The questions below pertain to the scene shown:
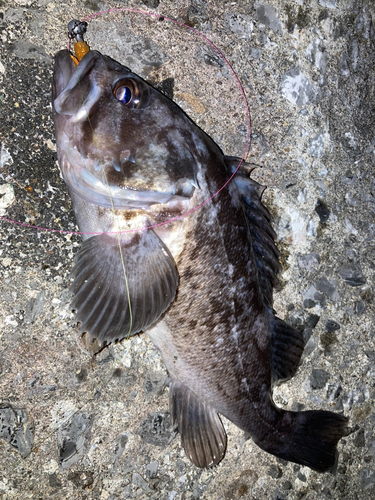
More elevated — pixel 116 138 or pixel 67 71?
→ pixel 67 71

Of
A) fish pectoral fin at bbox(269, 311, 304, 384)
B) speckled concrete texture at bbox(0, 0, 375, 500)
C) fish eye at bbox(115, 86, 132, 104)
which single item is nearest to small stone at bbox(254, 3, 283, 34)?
speckled concrete texture at bbox(0, 0, 375, 500)

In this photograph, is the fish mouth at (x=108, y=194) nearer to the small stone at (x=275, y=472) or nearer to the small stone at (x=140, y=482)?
the small stone at (x=140, y=482)

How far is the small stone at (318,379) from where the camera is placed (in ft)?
8.39

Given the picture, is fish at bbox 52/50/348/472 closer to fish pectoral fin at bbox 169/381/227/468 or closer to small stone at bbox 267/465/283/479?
fish pectoral fin at bbox 169/381/227/468

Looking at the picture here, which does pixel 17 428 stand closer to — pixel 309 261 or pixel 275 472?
pixel 275 472

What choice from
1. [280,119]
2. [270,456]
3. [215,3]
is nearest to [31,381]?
[270,456]

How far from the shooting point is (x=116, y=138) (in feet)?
5.19

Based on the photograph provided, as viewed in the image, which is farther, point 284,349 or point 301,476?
point 301,476

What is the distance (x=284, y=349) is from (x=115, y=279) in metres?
1.08

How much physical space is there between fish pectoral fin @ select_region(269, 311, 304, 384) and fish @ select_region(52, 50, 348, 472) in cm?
2

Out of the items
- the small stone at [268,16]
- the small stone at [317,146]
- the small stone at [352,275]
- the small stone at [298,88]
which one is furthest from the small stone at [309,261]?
the small stone at [268,16]

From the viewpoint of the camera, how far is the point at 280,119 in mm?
2457

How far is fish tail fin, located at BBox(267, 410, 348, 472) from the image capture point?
2.20 meters

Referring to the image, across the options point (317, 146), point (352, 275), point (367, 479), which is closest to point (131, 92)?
point (317, 146)
